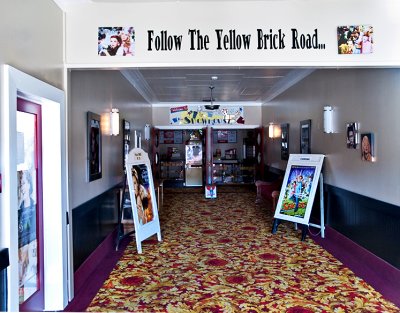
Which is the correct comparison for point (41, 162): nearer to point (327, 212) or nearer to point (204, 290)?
point (204, 290)

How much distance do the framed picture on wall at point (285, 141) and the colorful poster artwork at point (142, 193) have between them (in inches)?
153

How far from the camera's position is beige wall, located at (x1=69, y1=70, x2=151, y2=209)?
161 inches

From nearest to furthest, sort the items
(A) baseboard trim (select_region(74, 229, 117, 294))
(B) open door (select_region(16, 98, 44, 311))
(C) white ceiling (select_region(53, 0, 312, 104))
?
(B) open door (select_region(16, 98, 44, 311))
(A) baseboard trim (select_region(74, 229, 117, 294))
(C) white ceiling (select_region(53, 0, 312, 104))

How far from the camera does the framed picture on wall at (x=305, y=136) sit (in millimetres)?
6922

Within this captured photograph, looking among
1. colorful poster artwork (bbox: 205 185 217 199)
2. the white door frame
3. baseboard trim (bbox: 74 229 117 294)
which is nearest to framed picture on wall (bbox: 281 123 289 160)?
colorful poster artwork (bbox: 205 185 217 199)

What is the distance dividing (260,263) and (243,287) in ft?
2.90

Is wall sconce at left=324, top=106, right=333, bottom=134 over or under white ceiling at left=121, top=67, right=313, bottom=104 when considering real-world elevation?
under

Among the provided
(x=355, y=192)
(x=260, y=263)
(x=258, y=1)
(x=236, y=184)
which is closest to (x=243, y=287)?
(x=260, y=263)

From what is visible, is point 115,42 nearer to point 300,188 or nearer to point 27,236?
point 27,236

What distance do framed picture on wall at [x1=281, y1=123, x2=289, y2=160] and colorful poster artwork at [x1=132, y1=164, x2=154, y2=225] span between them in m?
A: 3.89

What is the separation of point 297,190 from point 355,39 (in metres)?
3.31

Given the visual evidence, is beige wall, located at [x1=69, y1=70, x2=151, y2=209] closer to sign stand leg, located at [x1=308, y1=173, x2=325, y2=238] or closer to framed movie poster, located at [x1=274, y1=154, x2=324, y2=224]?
framed movie poster, located at [x1=274, y1=154, x2=324, y2=224]

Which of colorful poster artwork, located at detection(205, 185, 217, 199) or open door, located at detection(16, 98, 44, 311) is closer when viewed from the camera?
open door, located at detection(16, 98, 44, 311)

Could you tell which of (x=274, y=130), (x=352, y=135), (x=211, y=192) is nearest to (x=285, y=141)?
(x=274, y=130)
